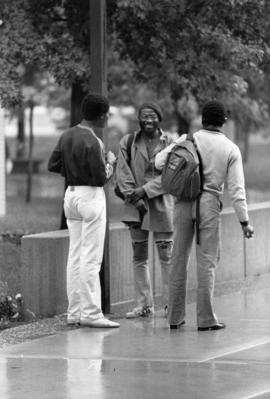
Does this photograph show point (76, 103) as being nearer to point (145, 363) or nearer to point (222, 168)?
point (222, 168)

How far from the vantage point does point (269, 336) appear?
9.77m

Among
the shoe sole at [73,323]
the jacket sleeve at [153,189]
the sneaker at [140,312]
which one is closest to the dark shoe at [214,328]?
the sneaker at [140,312]

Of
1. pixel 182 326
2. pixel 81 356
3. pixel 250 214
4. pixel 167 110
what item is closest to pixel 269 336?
pixel 182 326

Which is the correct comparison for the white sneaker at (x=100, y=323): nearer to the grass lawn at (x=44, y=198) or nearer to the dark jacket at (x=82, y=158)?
the dark jacket at (x=82, y=158)

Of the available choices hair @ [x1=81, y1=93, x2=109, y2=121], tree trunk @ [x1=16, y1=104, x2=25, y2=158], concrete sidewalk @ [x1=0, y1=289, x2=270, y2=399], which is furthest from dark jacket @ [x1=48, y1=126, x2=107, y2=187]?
tree trunk @ [x1=16, y1=104, x2=25, y2=158]

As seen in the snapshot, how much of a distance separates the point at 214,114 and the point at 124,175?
1.10 metres

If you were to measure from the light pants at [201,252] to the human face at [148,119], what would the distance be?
84 centimetres

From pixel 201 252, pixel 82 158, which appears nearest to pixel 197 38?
pixel 82 158

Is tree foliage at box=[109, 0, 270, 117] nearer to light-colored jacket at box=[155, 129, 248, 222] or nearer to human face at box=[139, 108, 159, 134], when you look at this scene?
human face at box=[139, 108, 159, 134]

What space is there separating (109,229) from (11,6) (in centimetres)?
359

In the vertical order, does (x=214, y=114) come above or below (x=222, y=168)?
above

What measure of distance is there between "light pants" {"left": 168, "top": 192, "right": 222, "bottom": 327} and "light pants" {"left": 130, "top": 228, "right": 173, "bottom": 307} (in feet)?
1.80

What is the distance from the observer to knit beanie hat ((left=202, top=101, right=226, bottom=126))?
9.93 metres

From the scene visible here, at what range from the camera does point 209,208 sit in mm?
9914
